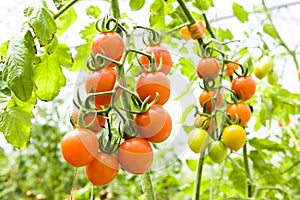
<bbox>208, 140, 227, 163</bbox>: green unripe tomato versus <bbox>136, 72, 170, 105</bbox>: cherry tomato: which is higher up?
<bbox>136, 72, 170, 105</bbox>: cherry tomato

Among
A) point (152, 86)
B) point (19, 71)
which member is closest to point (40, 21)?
point (19, 71)

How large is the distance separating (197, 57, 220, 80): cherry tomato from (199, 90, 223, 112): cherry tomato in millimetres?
38

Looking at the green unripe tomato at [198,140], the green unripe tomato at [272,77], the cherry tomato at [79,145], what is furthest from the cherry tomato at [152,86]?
the green unripe tomato at [272,77]

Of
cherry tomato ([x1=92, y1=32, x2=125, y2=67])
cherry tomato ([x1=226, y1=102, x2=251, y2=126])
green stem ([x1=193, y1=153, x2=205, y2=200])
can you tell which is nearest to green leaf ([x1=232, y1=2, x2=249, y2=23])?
cherry tomato ([x1=226, y1=102, x2=251, y2=126])

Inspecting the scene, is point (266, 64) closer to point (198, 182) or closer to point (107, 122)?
point (198, 182)

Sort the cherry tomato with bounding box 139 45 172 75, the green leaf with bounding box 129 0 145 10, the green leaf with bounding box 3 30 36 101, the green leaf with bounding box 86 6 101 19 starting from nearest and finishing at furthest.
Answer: the green leaf with bounding box 3 30 36 101
the cherry tomato with bounding box 139 45 172 75
the green leaf with bounding box 129 0 145 10
the green leaf with bounding box 86 6 101 19

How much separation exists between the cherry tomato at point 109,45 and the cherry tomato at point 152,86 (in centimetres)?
5

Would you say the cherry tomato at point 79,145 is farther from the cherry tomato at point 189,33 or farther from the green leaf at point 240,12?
the green leaf at point 240,12

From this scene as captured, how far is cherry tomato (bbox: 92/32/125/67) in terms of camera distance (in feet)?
2.23

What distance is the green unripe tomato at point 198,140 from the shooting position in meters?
0.91

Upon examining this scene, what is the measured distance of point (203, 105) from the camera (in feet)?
3.22

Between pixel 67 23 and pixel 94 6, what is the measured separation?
15.0 inches

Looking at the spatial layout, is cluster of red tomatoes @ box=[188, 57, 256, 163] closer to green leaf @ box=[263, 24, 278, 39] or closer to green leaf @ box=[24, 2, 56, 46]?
green leaf @ box=[24, 2, 56, 46]

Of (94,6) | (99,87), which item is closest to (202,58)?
(99,87)
